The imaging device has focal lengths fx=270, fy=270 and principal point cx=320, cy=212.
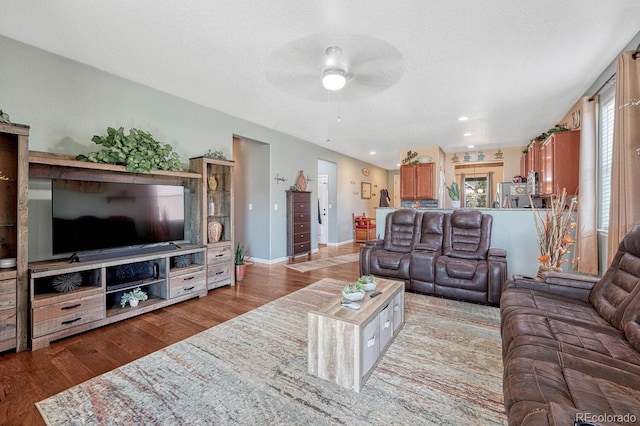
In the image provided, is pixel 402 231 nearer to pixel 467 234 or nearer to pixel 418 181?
pixel 467 234

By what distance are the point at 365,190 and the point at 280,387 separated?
26.2ft

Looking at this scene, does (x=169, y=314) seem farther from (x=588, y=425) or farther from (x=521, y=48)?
(x=521, y=48)

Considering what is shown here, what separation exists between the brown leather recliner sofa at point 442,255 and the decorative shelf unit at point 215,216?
1940 millimetres

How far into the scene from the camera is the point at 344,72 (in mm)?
2770

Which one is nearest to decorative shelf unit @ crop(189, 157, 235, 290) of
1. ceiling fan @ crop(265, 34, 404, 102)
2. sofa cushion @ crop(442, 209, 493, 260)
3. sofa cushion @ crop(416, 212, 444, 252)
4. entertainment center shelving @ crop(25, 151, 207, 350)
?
entertainment center shelving @ crop(25, 151, 207, 350)

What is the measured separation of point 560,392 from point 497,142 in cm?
664

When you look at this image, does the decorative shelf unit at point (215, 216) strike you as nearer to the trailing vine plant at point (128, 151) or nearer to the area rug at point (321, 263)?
the trailing vine plant at point (128, 151)

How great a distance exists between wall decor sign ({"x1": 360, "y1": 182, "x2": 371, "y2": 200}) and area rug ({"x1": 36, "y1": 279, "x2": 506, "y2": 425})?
6812 mm

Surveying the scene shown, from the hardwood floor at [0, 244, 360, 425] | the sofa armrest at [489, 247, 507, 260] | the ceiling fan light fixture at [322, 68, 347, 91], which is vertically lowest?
the hardwood floor at [0, 244, 360, 425]

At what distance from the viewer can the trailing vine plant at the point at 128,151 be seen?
2.68 metres

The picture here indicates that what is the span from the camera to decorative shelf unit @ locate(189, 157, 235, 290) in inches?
138

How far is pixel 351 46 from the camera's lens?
239 centimetres

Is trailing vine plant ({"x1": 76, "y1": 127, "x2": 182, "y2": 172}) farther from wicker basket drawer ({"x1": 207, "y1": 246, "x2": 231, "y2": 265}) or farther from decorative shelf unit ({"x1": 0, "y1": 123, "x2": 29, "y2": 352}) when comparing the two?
wicker basket drawer ({"x1": 207, "y1": 246, "x2": 231, "y2": 265})

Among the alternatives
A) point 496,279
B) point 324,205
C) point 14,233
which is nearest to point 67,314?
point 14,233
